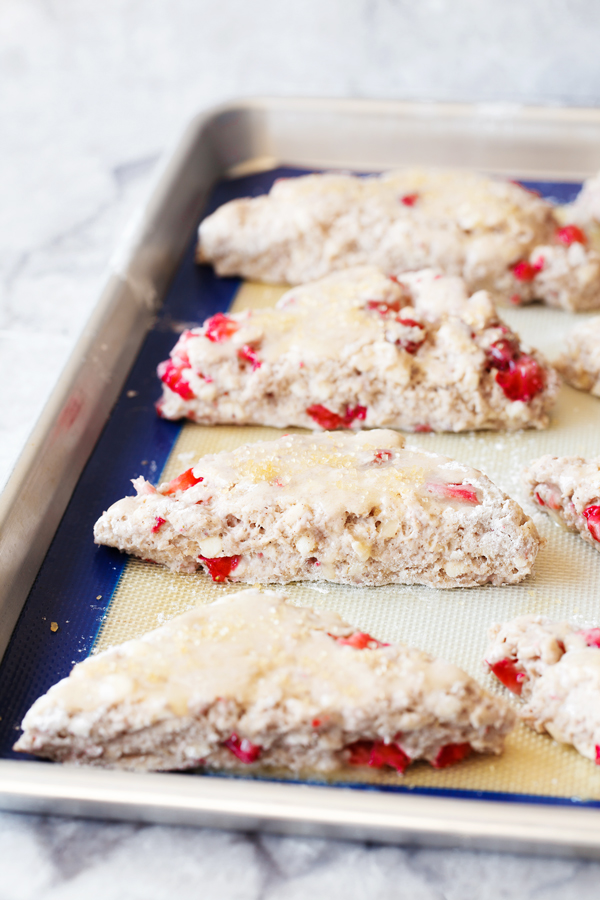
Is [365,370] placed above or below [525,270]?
above

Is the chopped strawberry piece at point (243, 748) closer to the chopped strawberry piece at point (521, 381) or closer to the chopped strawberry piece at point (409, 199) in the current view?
the chopped strawberry piece at point (521, 381)

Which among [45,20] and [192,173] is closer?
[192,173]

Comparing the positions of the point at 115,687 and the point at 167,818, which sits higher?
the point at 115,687

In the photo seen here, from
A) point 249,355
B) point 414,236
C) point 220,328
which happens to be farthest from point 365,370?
point 414,236

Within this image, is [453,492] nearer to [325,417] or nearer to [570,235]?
[325,417]

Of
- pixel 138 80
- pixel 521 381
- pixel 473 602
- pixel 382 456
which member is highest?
pixel 138 80

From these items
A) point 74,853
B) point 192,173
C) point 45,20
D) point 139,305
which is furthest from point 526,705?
point 45,20

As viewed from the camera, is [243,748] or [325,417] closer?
[243,748]

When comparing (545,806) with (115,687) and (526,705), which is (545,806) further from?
(115,687)
